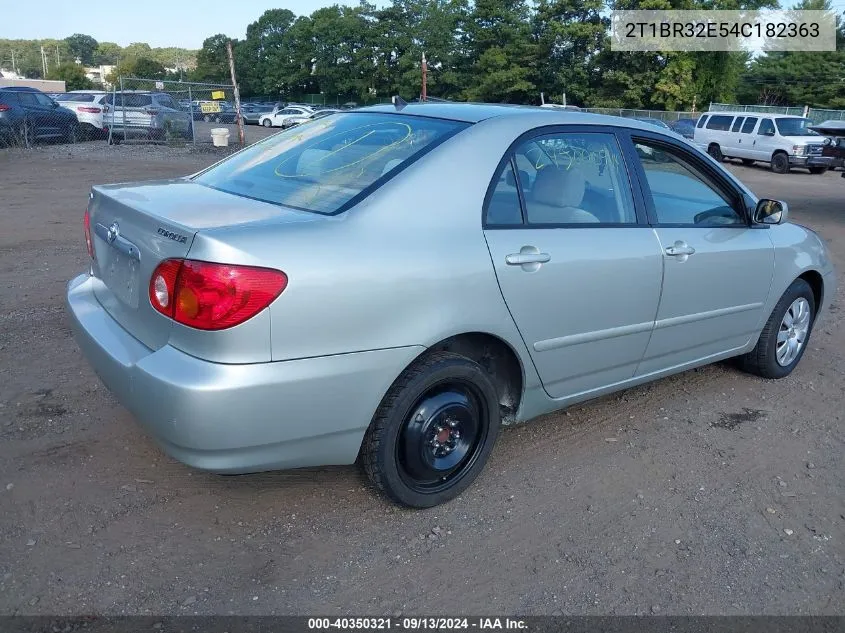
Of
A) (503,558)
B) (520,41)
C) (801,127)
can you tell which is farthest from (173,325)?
(520,41)

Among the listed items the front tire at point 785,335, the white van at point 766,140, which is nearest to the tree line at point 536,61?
the white van at point 766,140

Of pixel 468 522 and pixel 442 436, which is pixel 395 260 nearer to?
pixel 442 436

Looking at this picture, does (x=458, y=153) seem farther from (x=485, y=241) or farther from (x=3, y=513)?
(x=3, y=513)

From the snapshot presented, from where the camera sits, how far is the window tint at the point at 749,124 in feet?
76.5

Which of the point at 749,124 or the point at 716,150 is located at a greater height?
the point at 749,124

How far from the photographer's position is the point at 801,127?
2259 cm

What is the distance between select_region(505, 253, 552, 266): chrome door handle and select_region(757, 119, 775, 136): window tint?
22.6 metres

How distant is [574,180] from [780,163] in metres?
21.9

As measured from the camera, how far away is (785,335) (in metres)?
4.81

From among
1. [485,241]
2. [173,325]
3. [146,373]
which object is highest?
[485,241]

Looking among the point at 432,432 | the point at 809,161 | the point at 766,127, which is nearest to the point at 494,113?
the point at 432,432

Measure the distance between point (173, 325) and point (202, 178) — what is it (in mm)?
1272

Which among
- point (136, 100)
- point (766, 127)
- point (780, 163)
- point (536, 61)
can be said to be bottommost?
point (780, 163)

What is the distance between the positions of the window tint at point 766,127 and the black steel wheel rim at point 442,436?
2291 centimetres
